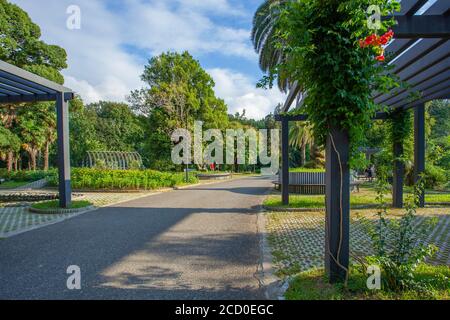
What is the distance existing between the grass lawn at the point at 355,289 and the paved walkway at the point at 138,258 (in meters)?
0.52

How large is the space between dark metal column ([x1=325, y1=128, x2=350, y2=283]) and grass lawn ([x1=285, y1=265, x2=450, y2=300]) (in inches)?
7.2

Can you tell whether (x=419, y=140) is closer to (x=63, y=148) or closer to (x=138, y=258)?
(x=138, y=258)

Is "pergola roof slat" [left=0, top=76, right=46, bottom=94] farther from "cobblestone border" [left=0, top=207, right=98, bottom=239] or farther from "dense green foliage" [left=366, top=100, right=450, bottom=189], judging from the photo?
"dense green foliage" [left=366, top=100, right=450, bottom=189]

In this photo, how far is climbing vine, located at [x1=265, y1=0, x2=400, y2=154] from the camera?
3.08m

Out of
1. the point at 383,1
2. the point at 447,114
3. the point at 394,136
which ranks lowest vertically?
the point at 394,136

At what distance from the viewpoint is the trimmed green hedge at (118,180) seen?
1418 centimetres

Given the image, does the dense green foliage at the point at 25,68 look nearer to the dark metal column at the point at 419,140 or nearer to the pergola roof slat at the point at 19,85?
the pergola roof slat at the point at 19,85

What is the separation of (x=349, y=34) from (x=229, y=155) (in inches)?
1123

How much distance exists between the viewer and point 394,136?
923 cm

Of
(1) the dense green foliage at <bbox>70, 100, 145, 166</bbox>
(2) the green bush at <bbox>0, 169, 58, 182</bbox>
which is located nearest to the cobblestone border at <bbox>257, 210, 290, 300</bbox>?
(2) the green bush at <bbox>0, 169, 58, 182</bbox>

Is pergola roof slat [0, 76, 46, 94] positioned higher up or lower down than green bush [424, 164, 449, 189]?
higher up

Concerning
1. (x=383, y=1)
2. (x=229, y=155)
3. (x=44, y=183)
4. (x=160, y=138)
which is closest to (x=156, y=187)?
(x=44, y=183)

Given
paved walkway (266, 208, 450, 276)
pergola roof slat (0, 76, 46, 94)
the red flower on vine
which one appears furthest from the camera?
pergola roof slat (0, 76, 46, 94)
